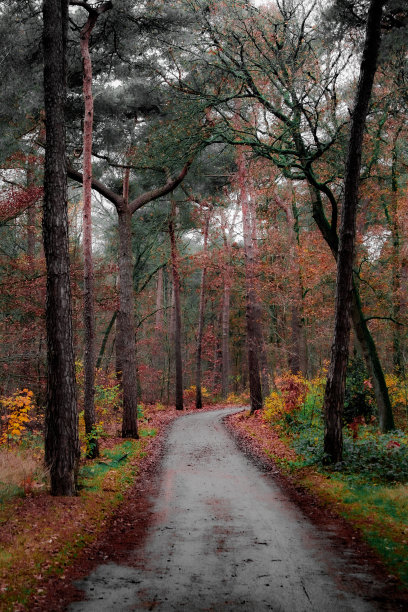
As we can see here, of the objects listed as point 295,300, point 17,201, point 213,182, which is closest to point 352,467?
point 295,300

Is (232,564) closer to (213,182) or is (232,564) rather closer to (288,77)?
(288,77)

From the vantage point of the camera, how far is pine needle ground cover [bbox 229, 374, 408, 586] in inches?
221

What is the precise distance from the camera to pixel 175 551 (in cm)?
523

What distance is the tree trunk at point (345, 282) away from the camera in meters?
8.88

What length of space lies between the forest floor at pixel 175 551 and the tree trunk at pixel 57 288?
24.8 inches

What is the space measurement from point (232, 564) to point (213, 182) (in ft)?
53.7

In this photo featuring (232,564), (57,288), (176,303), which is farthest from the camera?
(176,303)

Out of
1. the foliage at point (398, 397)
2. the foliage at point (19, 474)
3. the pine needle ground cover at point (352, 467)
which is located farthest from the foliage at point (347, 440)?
the foliage at point (19, 474)

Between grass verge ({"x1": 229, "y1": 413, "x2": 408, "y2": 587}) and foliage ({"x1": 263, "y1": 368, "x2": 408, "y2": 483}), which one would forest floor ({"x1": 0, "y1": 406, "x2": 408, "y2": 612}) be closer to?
grass verge ({"x1": 229, "y1": 413, "x2": 408, "y2": 587})

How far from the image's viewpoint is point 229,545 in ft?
17.7

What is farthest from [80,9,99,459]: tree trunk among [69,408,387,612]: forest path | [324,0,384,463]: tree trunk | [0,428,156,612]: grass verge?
[324,0,384,463]: tree trunk

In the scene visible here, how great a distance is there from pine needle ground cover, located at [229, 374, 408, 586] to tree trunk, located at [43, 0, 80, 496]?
4.22 metres

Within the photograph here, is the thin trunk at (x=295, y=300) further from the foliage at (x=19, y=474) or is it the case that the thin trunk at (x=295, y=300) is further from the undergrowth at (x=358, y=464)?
the foliage at (x=19, y=474)

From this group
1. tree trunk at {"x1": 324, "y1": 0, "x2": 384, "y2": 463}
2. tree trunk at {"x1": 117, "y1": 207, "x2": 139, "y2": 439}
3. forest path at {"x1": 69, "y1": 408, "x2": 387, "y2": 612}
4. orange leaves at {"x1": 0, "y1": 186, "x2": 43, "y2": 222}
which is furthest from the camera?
orange leaves at {"x1": 0, "y1": 186, "x2": 43, "y2": 222}
